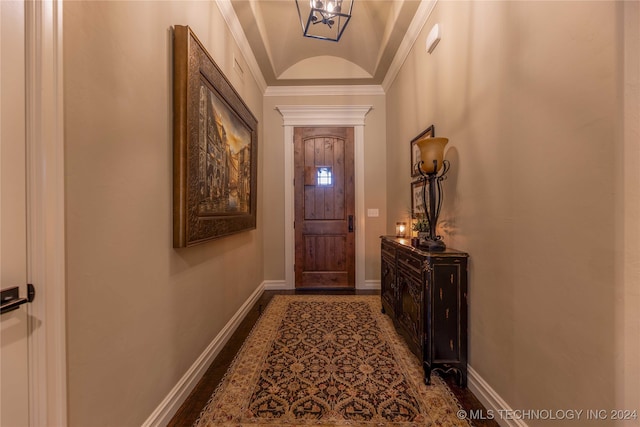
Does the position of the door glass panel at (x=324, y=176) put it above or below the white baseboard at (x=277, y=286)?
above

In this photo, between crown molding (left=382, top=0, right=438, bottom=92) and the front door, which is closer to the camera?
the front door

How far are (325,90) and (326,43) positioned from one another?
2.06ft

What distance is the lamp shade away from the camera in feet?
5.82

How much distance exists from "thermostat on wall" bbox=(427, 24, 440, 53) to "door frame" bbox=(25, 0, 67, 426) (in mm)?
2356

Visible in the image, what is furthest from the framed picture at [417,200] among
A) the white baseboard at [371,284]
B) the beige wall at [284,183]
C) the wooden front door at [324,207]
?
the white baseboard at [371,284]

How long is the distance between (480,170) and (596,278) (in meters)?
0.83

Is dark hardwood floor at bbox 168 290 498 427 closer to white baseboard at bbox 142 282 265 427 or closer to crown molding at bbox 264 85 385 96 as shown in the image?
white baseboard at bbox 142 282 265 427

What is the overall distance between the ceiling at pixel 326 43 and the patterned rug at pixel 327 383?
10.2 ft

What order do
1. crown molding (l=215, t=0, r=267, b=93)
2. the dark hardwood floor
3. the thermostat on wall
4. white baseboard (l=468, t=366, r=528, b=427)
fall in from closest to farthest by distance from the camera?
white baseboard (l=468, t=366, r=528, b=427), the dark hardwood floor, the thermostat on wall, crown molding (l=215, t=0, r=267, b=93)

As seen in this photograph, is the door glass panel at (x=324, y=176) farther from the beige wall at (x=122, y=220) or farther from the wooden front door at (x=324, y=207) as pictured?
the beige wall at (x=122, y=220)

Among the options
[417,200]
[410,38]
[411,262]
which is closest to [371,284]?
[417,200]

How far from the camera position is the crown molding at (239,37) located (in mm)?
2227

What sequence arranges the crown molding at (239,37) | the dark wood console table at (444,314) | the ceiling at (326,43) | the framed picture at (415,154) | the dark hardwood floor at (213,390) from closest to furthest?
the dark hardwood floor at (213,390) → the dark wood console table at (444,314) → the crown molding at (239,37) → the framed picture at (415,154) → the ceiling at (326,43)

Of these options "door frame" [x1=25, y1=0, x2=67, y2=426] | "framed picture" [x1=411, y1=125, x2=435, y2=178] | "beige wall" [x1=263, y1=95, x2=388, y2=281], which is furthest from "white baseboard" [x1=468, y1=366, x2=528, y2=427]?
"beige wall" [x1=263, y1=95, x2=388, y2=281]
